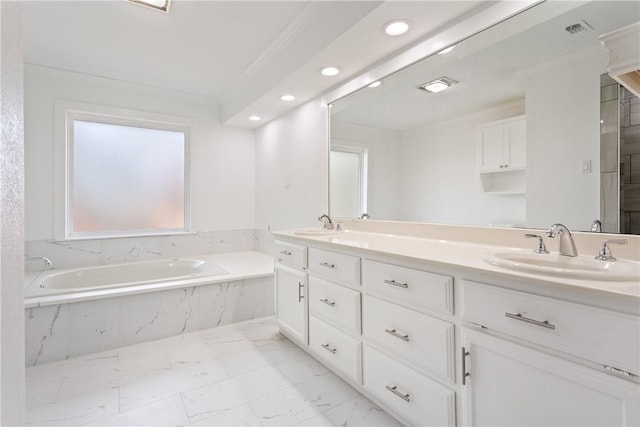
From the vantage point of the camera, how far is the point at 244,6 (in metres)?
2.02

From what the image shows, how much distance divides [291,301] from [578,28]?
7.13 ft

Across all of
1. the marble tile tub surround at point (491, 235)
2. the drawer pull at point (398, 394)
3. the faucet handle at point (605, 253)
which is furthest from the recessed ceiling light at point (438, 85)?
the drawer pull at point (398, 394)

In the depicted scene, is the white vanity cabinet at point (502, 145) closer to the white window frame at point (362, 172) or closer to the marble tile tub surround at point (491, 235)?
the marble tile tub surround at point (491, 235)

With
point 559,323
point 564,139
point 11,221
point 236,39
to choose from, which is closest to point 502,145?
point 564,139

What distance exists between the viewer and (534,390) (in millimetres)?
959

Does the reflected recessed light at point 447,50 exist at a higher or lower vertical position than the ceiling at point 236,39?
lower

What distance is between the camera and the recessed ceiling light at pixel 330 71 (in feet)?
7.40

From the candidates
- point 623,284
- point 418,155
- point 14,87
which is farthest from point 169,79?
point 623,284

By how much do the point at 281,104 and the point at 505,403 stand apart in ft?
9.44

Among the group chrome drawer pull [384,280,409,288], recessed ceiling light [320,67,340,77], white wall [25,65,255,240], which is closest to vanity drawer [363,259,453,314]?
chrome drawer pull [384,280,409,288]

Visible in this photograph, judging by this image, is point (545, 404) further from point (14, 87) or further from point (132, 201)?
point (132, 201)

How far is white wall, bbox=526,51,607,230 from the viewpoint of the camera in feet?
4.14

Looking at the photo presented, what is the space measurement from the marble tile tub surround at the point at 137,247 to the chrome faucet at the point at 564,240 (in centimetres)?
334

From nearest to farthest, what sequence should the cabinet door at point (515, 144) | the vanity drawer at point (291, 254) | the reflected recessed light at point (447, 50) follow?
the cabinet door at point (515, 144), the reflected recessed light at point (447, 50), the vanity drawer at point (291, 254)
